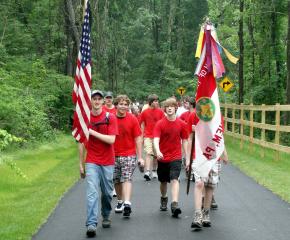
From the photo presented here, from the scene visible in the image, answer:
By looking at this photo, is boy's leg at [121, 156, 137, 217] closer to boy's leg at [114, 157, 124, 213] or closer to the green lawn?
boy's leg at [114, 157, 124, 213]

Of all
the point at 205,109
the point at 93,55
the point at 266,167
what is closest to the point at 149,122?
the point at 266,167

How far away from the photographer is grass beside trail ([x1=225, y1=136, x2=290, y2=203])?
43.4ft

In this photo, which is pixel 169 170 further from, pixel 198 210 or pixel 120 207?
pixel 198 210

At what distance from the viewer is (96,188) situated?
339 inches

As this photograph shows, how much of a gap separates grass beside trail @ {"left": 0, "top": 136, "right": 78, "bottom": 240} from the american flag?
161 centimetres

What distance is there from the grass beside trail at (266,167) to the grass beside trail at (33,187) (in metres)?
4.40

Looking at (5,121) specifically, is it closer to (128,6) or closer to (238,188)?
(238,188)

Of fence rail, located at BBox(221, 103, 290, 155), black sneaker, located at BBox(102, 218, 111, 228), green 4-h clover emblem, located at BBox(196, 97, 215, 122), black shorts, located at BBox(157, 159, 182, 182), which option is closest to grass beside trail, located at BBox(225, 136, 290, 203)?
fence rail, located at BBox(221, 103, 290, 155)

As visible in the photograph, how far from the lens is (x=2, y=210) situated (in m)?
10.8

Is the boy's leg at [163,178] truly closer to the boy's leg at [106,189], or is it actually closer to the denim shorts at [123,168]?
the denim shorts at [123,168]

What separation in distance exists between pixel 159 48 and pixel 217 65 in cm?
6577

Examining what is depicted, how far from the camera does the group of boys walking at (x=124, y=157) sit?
868 cm

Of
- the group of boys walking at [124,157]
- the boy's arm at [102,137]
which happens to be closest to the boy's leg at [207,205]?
the group of boys walking at [124,157]

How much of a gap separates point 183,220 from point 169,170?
1084 millimetres
